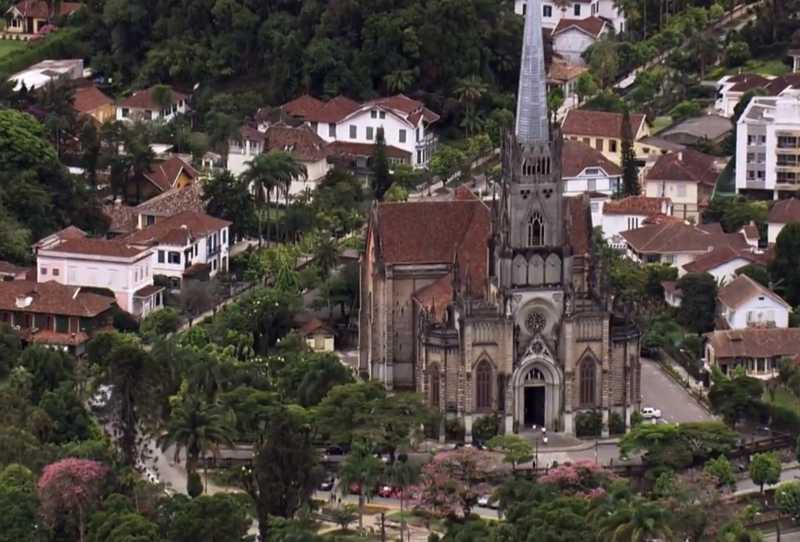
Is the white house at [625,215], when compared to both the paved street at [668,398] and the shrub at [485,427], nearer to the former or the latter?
the paved street at [668,398]

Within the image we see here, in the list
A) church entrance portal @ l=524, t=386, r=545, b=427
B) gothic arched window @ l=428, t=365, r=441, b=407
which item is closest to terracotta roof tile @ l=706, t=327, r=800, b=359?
church entrance portal @ l=524, t=386, r=545, b=427

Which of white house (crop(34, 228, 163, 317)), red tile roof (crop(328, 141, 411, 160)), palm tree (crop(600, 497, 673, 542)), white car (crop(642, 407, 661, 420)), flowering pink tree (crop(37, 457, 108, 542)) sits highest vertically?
red tile roof (crop(328, 141, 411, 160))

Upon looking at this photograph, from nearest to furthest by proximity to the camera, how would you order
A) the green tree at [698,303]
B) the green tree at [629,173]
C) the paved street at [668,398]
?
the paved street at [668,398] → the green tree at [698,303] → the green tree at [629,173]

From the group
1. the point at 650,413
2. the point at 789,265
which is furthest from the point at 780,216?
the point at 650,413

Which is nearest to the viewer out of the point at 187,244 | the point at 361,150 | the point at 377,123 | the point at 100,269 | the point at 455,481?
the point at 455,481

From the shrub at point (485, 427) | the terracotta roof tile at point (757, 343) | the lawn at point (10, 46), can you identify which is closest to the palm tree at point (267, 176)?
the terracotta roof tile at point (757, 343)

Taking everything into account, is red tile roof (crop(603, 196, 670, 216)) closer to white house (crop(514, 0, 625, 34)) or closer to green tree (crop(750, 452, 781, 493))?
green tree (crop(750, 452, 781, 493))

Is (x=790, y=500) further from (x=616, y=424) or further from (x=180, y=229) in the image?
(x=180, y=229)
